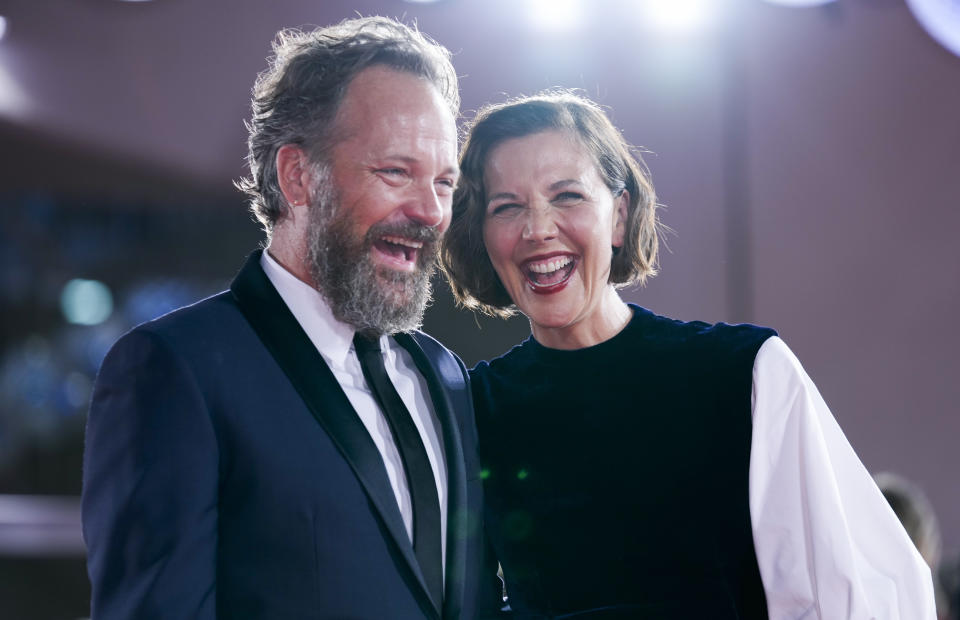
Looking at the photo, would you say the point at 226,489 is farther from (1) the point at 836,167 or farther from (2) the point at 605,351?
(1) the point at 836,167

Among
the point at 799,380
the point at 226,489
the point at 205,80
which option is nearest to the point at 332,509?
the point at 226,489

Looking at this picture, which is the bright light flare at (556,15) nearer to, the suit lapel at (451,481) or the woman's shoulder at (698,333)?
the woman's shoulder at (698,333)

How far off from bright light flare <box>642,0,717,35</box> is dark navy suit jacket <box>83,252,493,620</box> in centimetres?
378

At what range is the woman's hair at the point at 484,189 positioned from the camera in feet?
5.56

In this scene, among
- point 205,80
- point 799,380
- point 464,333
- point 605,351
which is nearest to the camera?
point 799,380

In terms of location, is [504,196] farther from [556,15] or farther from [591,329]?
[556,15]

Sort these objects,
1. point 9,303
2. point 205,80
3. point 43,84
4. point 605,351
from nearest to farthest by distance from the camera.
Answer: point 605,351 → point 205,80 → point 43,84 → point 9,303

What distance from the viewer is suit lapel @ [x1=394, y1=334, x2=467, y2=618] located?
133 centimetres

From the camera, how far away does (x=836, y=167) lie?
457 centimetres

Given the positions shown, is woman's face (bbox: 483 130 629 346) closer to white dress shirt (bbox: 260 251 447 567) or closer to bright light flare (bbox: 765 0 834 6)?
white dress shirt (bbox: 260 251 447 567)

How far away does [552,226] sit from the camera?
1.63 meters

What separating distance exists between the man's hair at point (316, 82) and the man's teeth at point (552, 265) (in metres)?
0.38

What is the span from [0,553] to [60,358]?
4.15 ft

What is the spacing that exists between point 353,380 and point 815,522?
824mm
